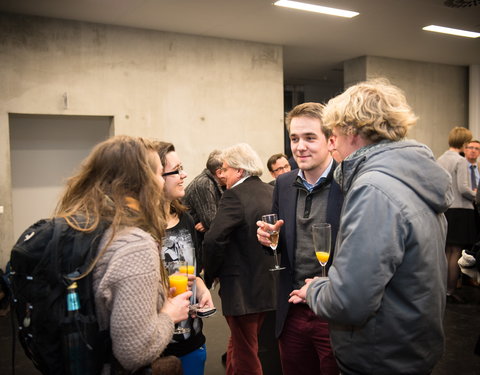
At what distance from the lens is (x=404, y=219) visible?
1.33 metres

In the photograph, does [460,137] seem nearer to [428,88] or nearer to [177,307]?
[177,307]

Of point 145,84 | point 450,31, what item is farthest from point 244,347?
point 450,31

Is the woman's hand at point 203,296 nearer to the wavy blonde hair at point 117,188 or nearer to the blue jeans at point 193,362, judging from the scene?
the blue jeans at point 193,362

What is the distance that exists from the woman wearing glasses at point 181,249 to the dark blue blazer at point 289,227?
0.35 metres

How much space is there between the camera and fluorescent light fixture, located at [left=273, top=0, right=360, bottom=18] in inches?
229

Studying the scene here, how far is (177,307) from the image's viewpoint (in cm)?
149

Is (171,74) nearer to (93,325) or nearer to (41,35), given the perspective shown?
(41,35)

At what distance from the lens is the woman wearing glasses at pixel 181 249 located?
1.99m

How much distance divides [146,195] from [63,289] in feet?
1.26

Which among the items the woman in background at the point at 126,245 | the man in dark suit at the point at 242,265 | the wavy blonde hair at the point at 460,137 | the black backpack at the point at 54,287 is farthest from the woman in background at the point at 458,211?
Result: the black backpack at the point at 54,287

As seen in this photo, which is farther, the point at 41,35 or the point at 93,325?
the point at 41,35

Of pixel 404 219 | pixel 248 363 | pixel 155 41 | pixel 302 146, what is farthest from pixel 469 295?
pixel 155 41

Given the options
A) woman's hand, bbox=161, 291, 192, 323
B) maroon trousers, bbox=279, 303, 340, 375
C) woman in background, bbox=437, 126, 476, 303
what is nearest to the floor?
woman in background, bbox=437, 126, 476, 303

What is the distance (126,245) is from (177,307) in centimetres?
34
